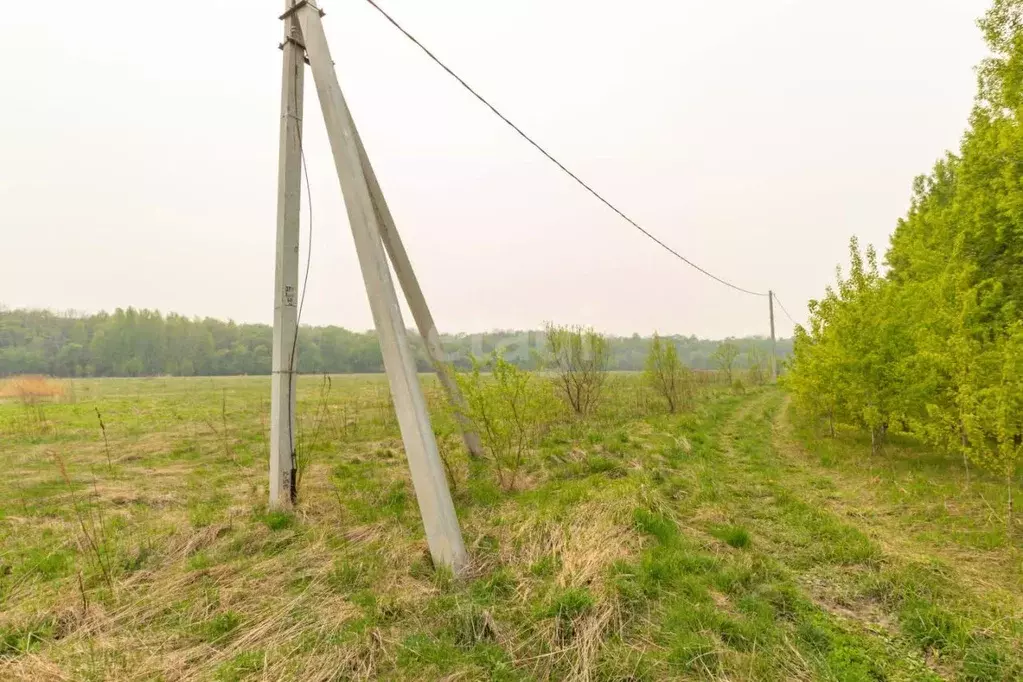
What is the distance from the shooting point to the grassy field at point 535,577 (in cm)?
300

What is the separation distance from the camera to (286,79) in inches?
233

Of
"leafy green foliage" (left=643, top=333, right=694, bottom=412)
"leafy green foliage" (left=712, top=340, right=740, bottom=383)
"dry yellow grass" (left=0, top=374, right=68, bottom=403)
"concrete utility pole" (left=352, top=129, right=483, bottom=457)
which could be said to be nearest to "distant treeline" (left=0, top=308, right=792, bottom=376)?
"dry yellow grass" (left=0, top=374, right=68, bottom=403)

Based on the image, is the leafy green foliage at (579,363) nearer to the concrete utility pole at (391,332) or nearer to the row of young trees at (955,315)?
the row of young trees at (955,315)

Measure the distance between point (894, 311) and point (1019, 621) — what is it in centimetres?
758

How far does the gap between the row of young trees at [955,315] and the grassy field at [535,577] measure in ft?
3.98

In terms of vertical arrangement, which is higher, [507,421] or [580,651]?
[507,421]

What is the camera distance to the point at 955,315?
655cm

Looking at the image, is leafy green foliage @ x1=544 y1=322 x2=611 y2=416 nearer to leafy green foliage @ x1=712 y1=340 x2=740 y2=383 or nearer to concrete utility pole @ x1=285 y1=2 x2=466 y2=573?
concrete utility pole @ x1=285 y1=2 x2=466 y2=573

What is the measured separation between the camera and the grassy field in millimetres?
3004

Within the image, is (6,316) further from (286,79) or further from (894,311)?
(894,311)

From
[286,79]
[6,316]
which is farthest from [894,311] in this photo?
[6,316]

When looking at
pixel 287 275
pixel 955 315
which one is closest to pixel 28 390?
pixel 287 275

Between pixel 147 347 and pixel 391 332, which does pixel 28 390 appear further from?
pixel 147 347

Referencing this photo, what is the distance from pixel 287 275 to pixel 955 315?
926cm
